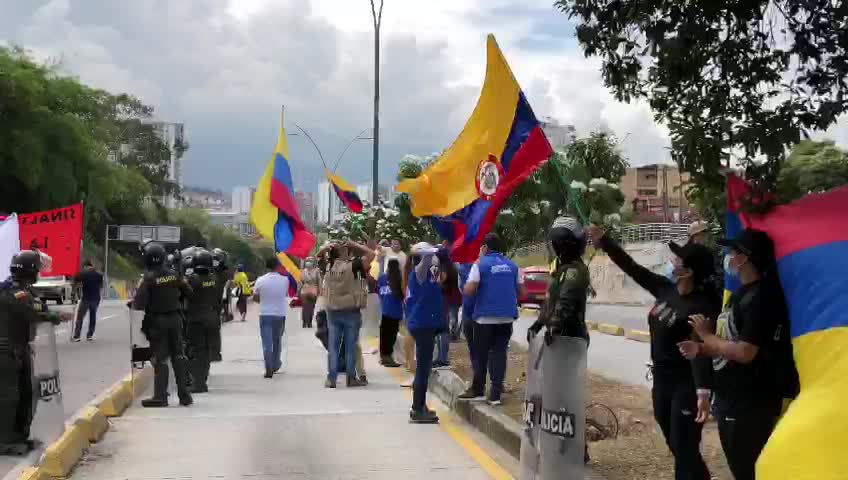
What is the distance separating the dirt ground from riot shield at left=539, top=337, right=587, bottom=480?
1154 millimetres

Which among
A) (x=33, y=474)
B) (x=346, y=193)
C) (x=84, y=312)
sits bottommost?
(x=33, y=474)

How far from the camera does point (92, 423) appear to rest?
893 centimetres

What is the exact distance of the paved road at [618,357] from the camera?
13.3 m

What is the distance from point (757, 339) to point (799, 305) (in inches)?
13.9

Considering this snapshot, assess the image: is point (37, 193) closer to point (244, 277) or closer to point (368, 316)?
point (244, 277)

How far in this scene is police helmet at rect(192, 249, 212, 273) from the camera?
12.4 m

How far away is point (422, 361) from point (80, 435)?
3.05 m

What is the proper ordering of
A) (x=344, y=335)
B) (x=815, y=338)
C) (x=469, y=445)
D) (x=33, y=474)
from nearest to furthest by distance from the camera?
(x=815, y=338), (x=33, y=474), (x=469, y=445), (x=344, y=335)

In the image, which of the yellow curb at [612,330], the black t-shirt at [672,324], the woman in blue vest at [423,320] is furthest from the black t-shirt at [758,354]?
the yellow curb at [612,330]

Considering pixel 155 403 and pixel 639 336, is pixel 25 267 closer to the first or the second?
pixel 155 403

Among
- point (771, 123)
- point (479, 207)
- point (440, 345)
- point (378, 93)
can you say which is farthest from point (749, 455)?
point (378, 93)

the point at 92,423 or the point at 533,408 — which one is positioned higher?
the point at 533,408

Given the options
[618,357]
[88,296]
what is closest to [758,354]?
[618,357]

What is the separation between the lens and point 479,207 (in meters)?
9.34
